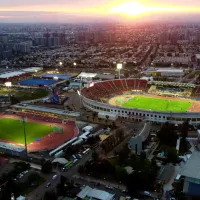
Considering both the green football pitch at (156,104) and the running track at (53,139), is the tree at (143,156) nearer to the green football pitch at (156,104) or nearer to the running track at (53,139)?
the running track at (53,139)

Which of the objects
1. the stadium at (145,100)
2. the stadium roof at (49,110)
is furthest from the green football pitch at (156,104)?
the stadium roof at (49,110)

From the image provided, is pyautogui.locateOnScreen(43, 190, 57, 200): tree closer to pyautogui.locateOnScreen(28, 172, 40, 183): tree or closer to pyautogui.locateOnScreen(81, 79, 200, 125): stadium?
pyautogui.locateOnScreen(28, 172, 40, 183): tree

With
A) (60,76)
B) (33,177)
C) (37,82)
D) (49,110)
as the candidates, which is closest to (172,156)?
(33,177)

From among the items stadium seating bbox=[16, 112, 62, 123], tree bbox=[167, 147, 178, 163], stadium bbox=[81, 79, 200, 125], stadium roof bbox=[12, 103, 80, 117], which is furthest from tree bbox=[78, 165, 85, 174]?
stadium bbox=[81, 79, 200, 125]

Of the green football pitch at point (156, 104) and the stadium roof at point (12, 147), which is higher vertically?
the green football pitch at point (156, 104)

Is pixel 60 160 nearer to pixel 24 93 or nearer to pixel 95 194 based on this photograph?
pixel 95 194

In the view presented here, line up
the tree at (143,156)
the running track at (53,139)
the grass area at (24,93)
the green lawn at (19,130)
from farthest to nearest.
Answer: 1. the grass area at (24,93)
2. the green lawn at (19,130)
3. the running track at (53,139)
4. the tree at (143,156)
